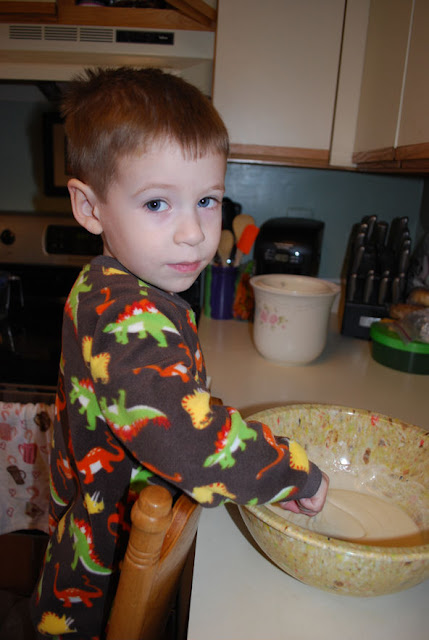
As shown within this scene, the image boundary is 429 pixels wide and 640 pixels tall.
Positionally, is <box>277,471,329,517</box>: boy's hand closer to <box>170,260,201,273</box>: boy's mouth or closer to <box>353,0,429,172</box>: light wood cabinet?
<box>170,260,201,273</box>: boy's mouth

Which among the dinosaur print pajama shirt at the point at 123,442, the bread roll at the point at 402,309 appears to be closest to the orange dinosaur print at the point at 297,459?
the dinosaur print pajama shirt at the point at 123,442

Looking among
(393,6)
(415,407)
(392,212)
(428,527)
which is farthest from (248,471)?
(392,212)

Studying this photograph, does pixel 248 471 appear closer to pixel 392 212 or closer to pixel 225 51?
pixel 225 51

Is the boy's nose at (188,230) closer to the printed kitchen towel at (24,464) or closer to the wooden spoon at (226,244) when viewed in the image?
the printed kitchen towel at (24,464)

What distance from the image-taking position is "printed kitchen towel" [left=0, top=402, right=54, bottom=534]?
1172 millimetres

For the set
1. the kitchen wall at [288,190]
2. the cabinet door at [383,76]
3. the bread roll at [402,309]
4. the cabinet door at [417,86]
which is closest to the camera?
the cabinet door at [417,86]

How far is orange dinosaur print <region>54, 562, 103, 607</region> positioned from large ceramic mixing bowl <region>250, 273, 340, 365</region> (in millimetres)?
770

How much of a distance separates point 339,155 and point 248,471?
1.17m

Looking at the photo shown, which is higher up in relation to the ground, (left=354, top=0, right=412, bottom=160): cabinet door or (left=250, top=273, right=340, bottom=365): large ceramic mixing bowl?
(left=354, top=0, right=412, bottom=160): cabinet door

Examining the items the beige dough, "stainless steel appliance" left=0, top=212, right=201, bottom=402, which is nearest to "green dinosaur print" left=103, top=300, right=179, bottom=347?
the beige dough

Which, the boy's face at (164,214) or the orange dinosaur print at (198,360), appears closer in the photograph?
the boy's face at (164,214)

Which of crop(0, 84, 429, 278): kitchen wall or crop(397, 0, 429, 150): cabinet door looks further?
crop(0, 84, 429, 278): kitchen wall

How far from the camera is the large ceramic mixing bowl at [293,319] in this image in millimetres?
1218

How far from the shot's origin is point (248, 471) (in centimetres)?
49
